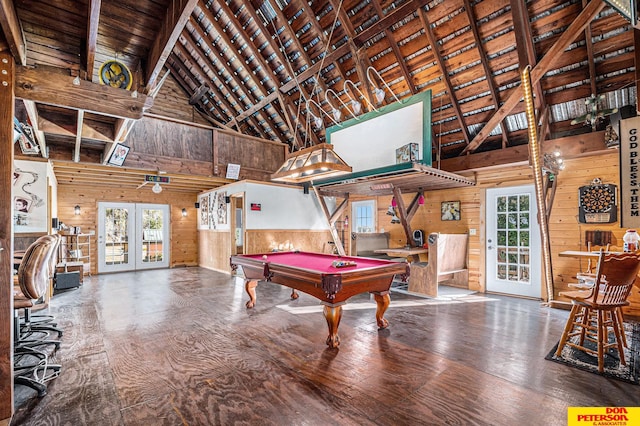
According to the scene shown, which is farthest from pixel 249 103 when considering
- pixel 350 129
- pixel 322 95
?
pixel 350 129

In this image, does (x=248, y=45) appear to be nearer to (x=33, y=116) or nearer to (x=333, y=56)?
(x=333, y=56)

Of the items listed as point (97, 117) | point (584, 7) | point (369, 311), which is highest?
point (584, 7)

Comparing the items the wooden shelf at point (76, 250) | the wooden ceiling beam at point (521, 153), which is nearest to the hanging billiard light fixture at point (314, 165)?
the wooden ceiling beam at point (521, 153)

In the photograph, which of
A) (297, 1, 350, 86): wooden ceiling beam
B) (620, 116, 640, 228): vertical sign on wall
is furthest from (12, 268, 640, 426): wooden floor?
(297, 1, 350, 86): wooden ceiling beam

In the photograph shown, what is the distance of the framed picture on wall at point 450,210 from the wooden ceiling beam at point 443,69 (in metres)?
1.33

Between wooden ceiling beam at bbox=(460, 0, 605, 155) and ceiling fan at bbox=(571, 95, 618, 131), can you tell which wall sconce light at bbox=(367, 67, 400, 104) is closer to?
wooden ceiling beam at bbox=(460, 0, 605, 155)

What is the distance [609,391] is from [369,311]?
108 inches

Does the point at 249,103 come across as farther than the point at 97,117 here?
Yes

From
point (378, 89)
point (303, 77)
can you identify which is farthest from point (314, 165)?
point (303, 77)

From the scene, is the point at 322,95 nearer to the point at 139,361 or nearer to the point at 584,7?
the point at 584,7

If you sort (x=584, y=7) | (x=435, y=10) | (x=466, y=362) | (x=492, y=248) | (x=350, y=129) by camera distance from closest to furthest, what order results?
(x=466, y=362), (x=584, y=7), (x=435, y=10), (x=492, y=248), (x=350, y=129)

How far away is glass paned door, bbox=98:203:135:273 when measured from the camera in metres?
8.73

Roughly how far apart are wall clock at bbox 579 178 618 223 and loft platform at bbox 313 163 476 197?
1761 millimetres

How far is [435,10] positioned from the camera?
463cm
